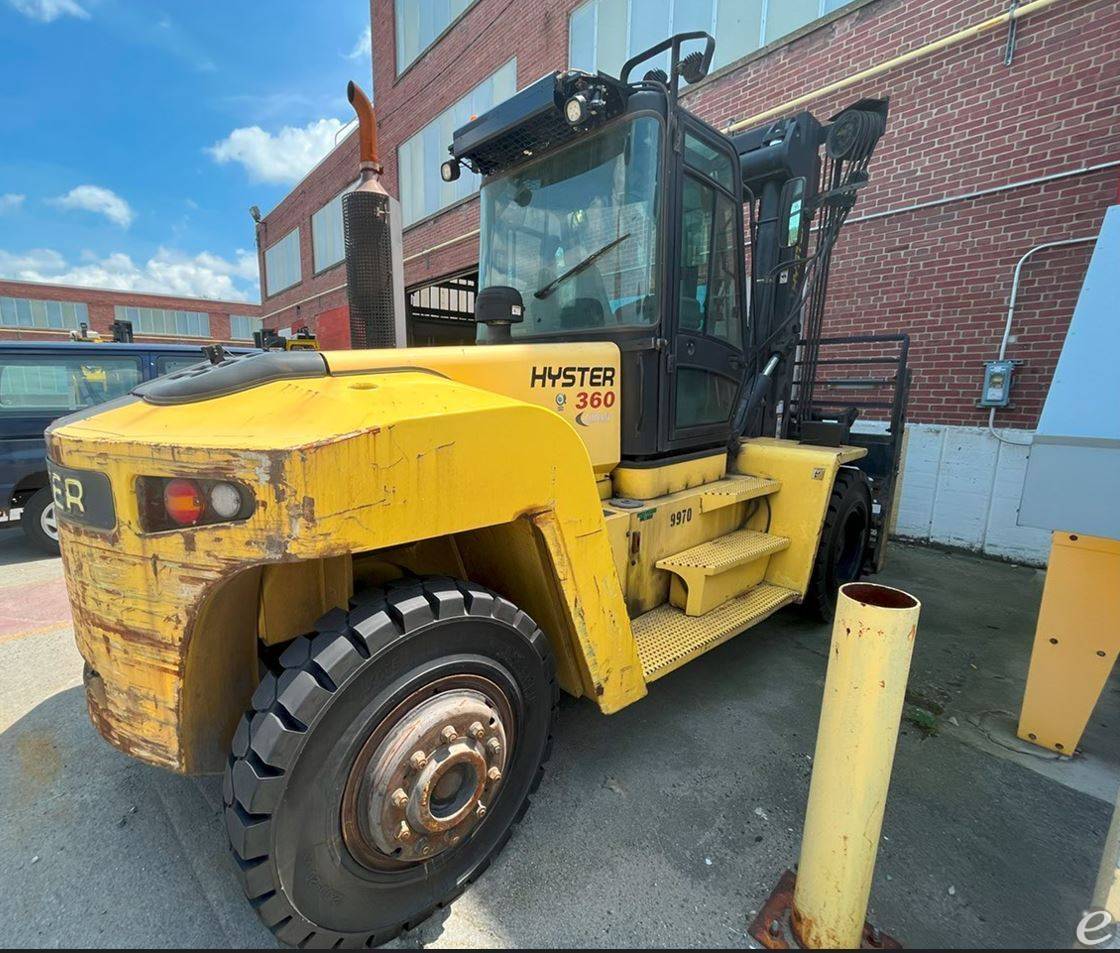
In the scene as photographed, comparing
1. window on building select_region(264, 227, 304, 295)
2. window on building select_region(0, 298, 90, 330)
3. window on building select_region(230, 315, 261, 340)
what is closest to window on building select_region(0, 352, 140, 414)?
window on building select_region(264, 227, 304, 295)

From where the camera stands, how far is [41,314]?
37.0 metres

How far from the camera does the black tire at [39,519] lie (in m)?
5.55

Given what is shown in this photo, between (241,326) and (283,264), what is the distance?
2389 cm

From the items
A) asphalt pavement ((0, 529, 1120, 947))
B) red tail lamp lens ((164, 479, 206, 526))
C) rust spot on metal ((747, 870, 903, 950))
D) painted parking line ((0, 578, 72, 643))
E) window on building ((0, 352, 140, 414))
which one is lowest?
painted parking line ((0, 578, 72, 643))

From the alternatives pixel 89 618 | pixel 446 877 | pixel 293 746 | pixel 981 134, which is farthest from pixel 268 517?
pixel 981 134

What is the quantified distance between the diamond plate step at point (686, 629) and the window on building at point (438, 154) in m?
10.3

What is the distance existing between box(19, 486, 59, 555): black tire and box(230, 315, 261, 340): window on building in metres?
42.8

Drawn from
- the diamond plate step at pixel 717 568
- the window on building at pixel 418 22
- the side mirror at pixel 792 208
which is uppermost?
the window on building at pixel 418 22

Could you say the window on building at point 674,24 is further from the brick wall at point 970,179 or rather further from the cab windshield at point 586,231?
the cab windshield at point 586,231

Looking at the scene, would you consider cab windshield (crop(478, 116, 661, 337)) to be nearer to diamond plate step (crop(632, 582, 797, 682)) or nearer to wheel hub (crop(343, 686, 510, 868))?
diamond plate step (crop(632, 582, 797, 682))

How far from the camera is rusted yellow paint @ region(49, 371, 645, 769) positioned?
53.2 inches

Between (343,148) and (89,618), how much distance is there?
2047cm


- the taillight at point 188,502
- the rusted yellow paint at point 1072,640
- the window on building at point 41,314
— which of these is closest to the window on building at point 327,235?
the taillight at point 188,502

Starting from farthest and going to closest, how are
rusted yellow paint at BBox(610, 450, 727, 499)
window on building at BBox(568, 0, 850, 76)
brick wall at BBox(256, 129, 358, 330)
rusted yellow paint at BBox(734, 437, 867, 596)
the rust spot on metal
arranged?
brick wall at BBox(256, 129, 358, 330)
window on building at BBox(568, 0, 850, 76)
rusted yellow paint at BBox(734, 437, 867, 596)
rusted yellow paint at BBox(610, 450, 727, 499)
the rust spot on metal
